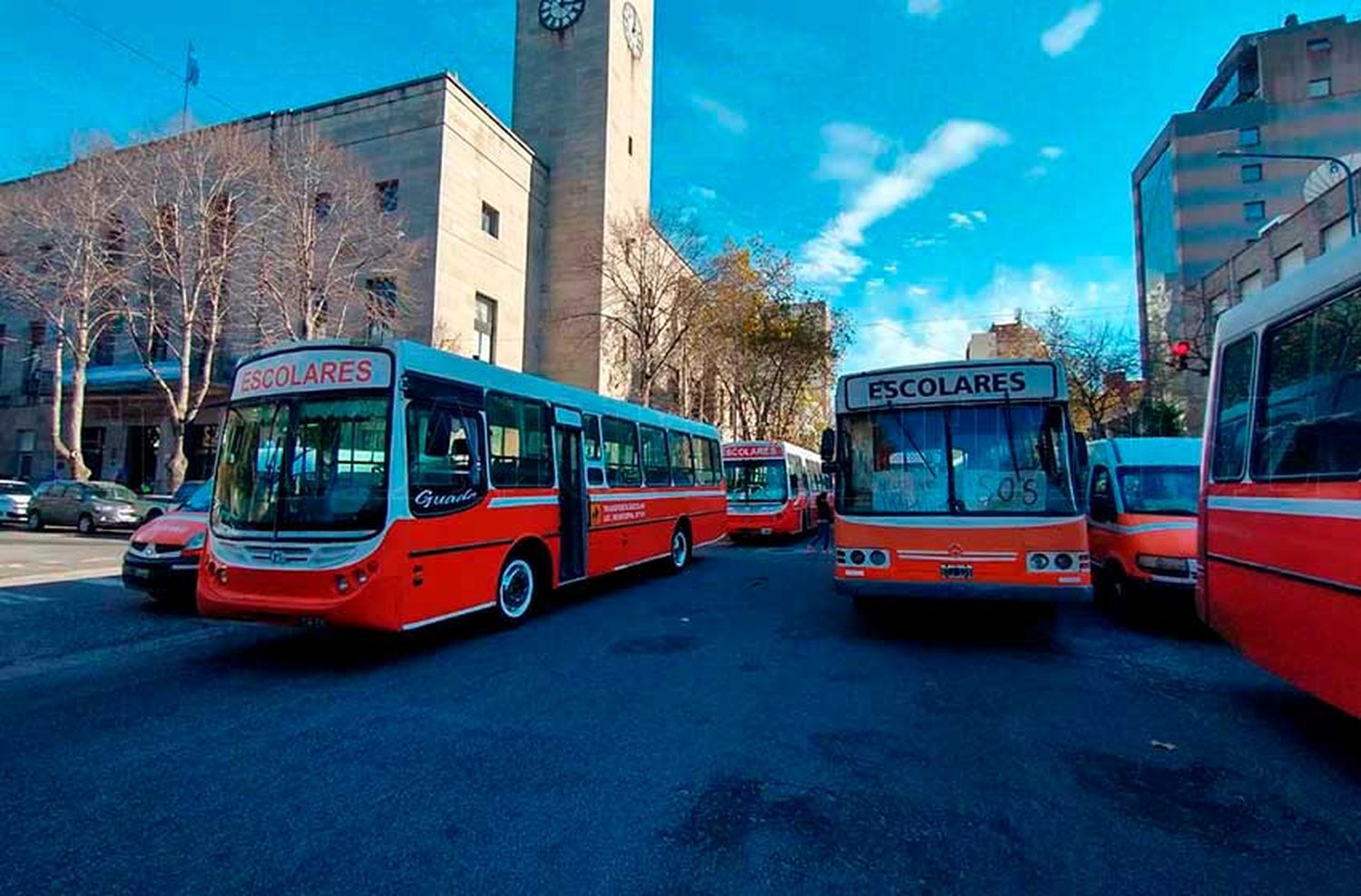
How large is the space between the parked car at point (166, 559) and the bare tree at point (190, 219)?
1520cm

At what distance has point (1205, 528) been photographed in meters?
5.50

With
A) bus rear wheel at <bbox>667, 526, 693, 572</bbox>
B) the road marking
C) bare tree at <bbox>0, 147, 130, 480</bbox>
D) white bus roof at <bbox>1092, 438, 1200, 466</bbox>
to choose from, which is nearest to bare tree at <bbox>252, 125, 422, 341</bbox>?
bare tree at <bbox>0, 147, 130, 480</bbox>

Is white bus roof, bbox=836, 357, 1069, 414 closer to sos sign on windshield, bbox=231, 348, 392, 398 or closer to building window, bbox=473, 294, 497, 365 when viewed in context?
sos sign on windshield, bbox=231, 348, 392, 398

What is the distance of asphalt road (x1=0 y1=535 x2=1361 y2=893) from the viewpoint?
3006 millimetres

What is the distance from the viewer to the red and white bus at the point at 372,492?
6.06 metres

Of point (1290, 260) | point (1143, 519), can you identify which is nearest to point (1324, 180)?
point (1290, 260)

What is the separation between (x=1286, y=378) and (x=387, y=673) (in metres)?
7.08

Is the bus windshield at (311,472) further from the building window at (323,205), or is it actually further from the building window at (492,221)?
the building window at (492,221)

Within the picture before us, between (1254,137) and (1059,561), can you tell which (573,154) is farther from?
(1254,137)

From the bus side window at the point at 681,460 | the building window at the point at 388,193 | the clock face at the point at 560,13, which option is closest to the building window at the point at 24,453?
the building window at the point at 388,193

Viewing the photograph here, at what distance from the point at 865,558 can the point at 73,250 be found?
2652cm

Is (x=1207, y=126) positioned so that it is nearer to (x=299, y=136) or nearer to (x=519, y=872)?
(x=299, y=136)

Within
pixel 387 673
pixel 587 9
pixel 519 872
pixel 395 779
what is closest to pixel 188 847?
pixel 395 779

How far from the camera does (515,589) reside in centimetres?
827
